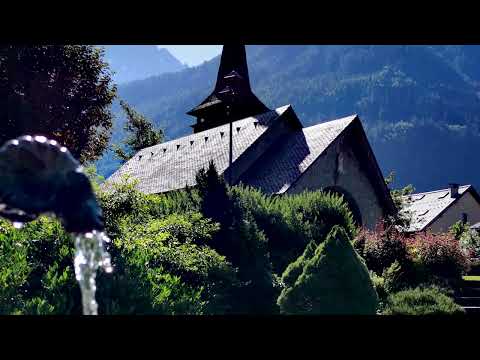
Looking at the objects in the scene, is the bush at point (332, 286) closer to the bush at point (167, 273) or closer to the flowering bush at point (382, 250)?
the bush at point (167, 273)

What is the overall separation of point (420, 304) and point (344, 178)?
11.8 meters

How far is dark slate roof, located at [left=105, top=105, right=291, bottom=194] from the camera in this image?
22.0 m

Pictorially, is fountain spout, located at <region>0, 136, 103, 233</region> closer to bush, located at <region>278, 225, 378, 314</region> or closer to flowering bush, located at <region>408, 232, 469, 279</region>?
bush, located at <region>278, 225, 378, 314</region>

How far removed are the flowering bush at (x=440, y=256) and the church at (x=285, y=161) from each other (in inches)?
219

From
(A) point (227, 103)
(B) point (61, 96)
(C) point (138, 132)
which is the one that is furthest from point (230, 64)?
(C) point (138, 132)

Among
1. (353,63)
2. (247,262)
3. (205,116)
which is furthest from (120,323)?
(353,63)

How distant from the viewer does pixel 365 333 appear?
4887 millimetres

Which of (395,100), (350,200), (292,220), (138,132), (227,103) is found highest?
(395,100)

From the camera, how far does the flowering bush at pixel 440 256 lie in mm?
15391

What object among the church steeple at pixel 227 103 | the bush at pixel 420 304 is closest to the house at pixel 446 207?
the church steeple at pixel 227 103

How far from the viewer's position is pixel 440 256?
1543 centimetres

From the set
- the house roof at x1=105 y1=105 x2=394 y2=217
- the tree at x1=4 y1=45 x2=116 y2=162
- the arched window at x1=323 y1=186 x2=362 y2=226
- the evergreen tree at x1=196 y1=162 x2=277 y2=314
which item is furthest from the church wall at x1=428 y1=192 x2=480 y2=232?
the evergreen tree at x1=196 y1=162 x2=277 y2=314

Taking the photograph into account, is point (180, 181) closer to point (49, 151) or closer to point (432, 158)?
point (49, 151)

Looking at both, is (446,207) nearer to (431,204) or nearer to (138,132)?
(431,204)
